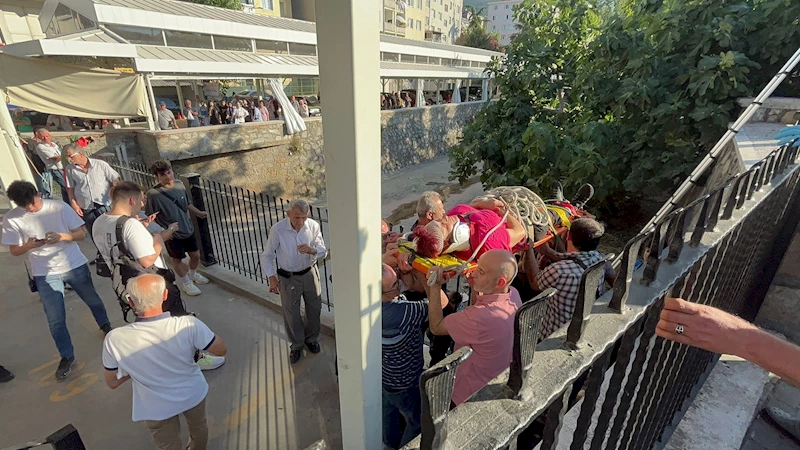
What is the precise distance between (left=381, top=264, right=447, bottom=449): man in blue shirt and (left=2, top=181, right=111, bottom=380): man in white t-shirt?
3016mm

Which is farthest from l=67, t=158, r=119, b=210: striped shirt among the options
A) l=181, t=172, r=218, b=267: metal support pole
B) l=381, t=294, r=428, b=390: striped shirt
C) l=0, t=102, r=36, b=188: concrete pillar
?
l=381, t=294, r=428, b=390: striped shirt

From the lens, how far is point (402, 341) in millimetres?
2465

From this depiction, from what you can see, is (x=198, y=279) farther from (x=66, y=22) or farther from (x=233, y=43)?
(x=66, y=22)

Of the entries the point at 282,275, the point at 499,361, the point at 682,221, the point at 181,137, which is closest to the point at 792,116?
the point at 682,221

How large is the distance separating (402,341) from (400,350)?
76 millimetres

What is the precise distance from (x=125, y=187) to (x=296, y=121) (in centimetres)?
1061

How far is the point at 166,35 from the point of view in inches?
457

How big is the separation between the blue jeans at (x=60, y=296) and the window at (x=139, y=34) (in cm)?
979

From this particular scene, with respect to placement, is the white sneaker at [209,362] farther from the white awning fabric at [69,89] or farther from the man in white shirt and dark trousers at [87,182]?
the white awning fabric at [69,89]

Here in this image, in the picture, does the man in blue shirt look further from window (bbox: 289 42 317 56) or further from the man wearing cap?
window (bbox: 289 42 317 56)

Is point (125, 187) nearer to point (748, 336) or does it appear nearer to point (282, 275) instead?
point (282, 275)

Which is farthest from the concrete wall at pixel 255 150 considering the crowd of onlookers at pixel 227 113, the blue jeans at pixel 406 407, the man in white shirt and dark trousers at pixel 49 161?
the blue jeans at pixel 406 407

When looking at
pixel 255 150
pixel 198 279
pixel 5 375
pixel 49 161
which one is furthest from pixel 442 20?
pixel 5 375

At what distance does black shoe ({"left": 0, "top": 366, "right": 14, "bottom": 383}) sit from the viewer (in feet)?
11.4
